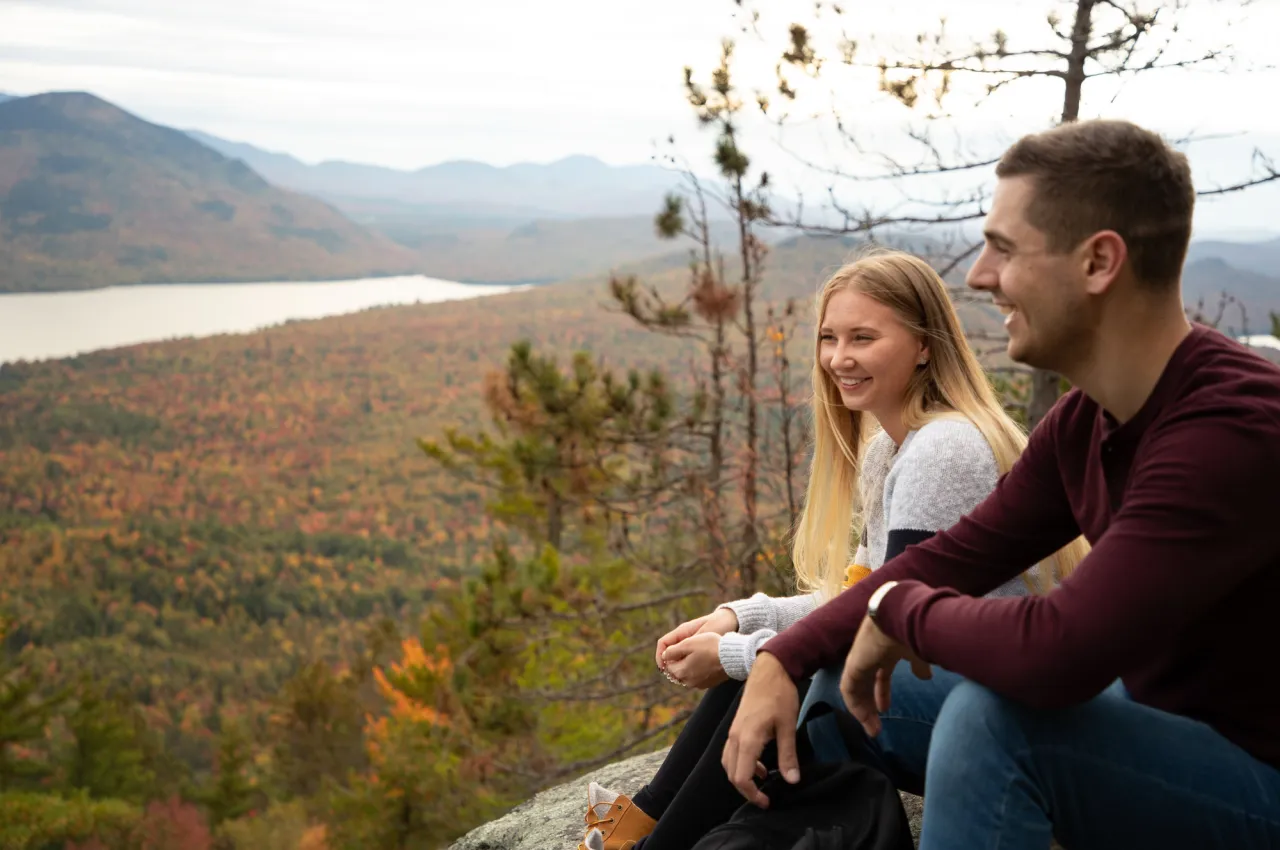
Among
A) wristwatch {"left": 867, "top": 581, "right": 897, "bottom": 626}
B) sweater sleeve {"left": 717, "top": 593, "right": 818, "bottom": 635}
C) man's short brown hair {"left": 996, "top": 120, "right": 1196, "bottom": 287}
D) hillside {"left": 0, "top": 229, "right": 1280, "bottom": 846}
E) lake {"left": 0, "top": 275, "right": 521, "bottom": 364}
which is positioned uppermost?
man's short brown hair {"left": 996, "top": 120, "right": 1196, "bottom": 287}

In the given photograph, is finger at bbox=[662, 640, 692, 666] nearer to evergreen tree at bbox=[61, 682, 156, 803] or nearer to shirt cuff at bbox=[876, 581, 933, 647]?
shirt cuff at bbox=[876, 581, 933, 647]

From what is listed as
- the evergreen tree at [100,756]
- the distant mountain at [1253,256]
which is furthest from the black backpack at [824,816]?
the evergreen tree at [100,756]

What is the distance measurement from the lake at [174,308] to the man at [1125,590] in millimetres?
104436

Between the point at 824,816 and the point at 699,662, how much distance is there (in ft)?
1.18

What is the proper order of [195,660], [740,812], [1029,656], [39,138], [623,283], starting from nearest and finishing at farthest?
[1029,656] < [740,812] < [623,283] < [195,660] < [39,138]

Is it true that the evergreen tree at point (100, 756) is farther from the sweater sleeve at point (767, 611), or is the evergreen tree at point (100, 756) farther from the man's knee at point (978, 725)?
the man's knee at point (978, 725)

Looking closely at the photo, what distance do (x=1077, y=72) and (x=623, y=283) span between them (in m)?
3.70

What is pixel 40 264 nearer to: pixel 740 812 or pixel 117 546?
pixel 117 546

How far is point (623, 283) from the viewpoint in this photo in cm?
744

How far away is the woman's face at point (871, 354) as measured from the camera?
6.54 feet

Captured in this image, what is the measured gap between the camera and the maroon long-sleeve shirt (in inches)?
42.5

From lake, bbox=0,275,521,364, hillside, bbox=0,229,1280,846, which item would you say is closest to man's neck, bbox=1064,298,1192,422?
hillside, bbox=0,229,1280,846

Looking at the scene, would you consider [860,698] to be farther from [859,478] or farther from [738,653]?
[859,478]

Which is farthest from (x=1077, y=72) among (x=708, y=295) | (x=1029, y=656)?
(x=1029, y=656)
